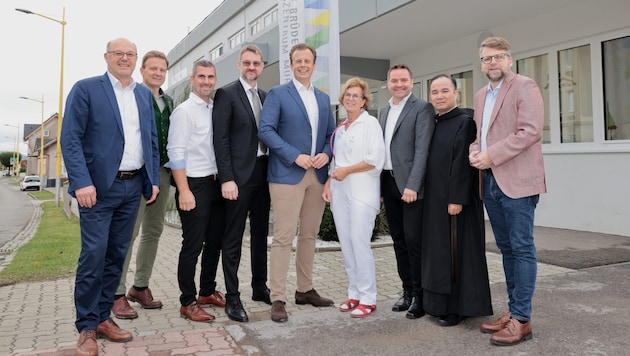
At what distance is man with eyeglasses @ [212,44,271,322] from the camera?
4.17 m

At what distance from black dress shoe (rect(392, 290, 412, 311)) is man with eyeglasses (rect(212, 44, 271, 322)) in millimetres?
1325

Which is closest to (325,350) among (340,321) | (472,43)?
(340,321)

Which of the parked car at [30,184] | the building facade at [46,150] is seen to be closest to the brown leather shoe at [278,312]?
the parked car at [30,184]

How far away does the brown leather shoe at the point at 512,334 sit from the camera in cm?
345

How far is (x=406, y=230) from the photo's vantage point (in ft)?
13.9

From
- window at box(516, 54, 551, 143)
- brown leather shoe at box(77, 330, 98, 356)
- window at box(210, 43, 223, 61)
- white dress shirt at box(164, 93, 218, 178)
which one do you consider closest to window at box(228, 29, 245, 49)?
window at box(210, 43, 223, 61)

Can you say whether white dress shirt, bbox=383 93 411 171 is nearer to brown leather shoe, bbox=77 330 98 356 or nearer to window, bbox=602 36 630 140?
brown leather shoe, bbox=77 330 98 356

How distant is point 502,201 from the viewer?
3611mm

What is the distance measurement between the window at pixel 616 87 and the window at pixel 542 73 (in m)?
1.24

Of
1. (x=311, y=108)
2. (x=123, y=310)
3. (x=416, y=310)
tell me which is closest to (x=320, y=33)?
(x=311, y=108)

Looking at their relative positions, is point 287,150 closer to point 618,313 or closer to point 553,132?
point 618,313

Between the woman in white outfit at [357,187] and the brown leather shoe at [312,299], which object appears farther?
the brown leather shoe at [312,299]

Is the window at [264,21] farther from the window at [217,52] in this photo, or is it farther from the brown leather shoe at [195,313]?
the brown leather shoe at [195,313]

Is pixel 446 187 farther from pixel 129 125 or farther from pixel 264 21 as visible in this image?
pixel 264 21
